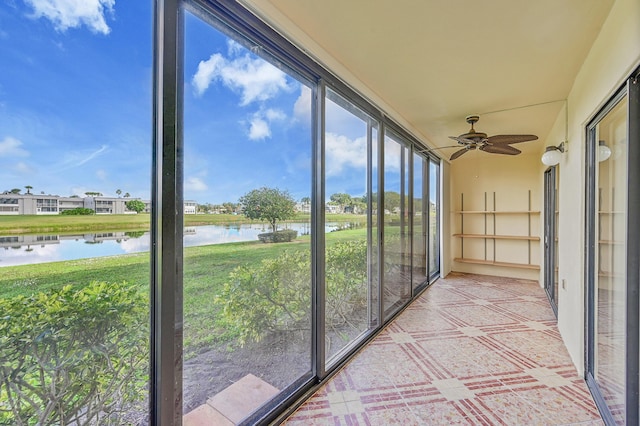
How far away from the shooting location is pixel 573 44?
203cm

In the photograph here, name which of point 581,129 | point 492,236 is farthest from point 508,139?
point 492,236

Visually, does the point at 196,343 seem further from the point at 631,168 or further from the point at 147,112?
the point at 631,168

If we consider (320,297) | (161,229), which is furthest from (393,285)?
(161,229)

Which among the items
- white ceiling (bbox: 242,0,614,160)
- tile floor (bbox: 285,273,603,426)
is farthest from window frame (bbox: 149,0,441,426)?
tile floor (bbox: 285,273,603,426)

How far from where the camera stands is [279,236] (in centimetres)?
193

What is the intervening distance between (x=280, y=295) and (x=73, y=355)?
3.66ft

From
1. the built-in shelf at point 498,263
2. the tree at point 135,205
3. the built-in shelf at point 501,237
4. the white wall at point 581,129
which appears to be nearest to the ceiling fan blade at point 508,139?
the white wall at point 581,129

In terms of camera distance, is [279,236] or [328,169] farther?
[328,169]

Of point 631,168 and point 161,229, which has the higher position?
point 631,168

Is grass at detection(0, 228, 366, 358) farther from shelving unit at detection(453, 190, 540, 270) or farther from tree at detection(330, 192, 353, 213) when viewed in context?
shelving unit at detection(453, 190, 540, 270)

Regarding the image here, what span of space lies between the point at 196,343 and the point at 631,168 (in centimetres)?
244

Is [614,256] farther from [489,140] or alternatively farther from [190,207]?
[190,207]

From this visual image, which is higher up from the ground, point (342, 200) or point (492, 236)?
point (342, 200)

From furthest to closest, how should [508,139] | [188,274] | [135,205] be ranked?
[508,139] < [188,274] < [135,205]
